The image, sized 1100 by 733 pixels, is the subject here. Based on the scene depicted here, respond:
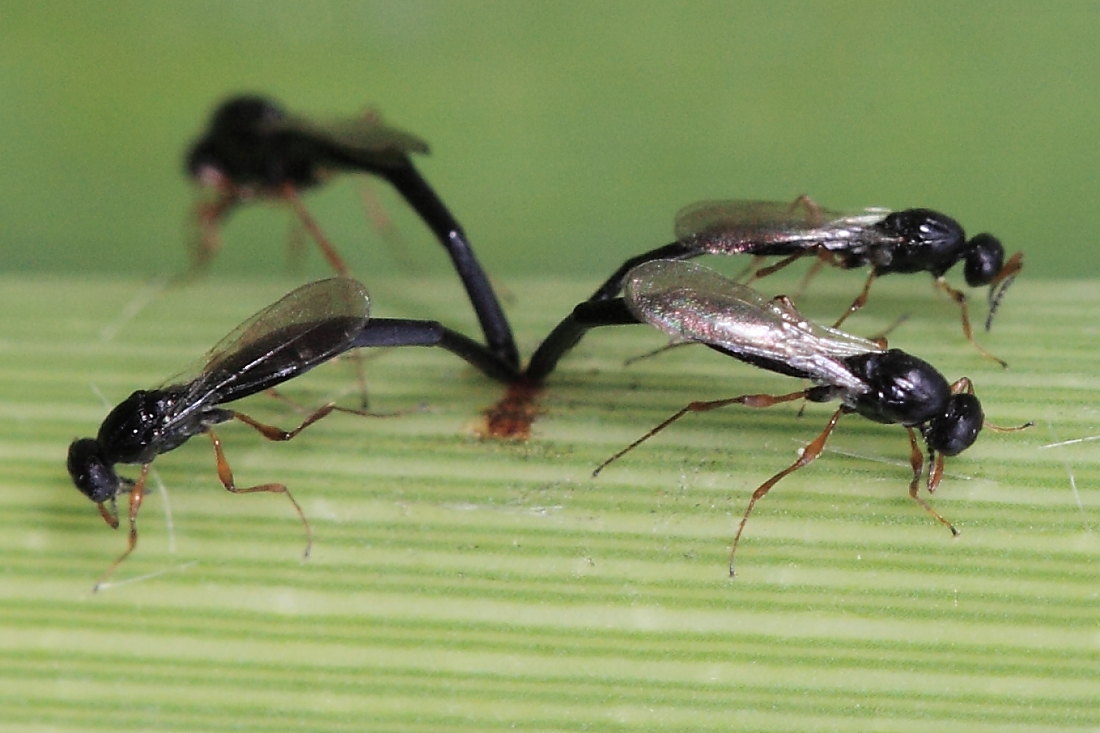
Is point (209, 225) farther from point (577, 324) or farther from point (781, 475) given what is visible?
point (781, 475)

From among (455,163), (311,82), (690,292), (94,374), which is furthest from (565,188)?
(94,374)

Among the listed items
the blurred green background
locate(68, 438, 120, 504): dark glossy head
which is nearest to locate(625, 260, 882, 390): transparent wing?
the blurred green background

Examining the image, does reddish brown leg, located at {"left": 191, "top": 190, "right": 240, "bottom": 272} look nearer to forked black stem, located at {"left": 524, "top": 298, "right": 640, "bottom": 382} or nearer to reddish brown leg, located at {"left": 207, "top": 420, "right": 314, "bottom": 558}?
reddish brown leg, located at {"left": 207, "top": 420, "right": 314, "bottom": 558}

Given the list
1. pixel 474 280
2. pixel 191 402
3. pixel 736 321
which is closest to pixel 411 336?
pixel 474 280

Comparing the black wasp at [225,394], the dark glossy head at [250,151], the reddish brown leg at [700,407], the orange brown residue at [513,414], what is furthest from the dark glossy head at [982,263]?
the dark glossy head at [250,151]

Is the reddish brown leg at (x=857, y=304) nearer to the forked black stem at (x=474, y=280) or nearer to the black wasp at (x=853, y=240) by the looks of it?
the black wasp at (x=853, y=240)

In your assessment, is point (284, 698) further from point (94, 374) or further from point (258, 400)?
point (94, 374)
